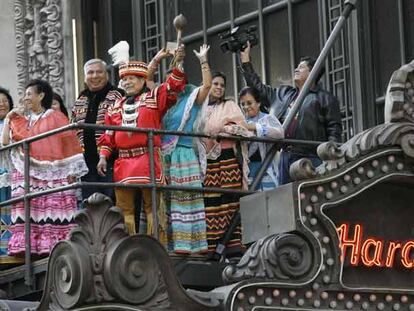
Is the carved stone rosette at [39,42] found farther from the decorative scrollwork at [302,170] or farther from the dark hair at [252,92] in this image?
the decorative scrollwork at [302,170]

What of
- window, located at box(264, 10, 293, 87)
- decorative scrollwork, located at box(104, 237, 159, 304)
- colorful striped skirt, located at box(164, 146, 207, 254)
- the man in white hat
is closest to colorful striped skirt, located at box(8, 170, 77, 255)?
the man in white hat

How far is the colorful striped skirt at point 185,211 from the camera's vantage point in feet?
58.5

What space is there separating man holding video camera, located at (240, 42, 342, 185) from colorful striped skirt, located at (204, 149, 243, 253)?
730 mm

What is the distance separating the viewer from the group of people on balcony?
58.4ft

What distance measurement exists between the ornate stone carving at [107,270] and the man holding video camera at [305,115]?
8.12ft

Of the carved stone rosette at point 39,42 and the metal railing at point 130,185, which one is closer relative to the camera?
the metal railing at point 130,185

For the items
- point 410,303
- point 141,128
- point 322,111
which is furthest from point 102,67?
point 410,303

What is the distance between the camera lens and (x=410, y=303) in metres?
17.8

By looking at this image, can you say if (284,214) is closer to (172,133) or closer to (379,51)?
(172,133)

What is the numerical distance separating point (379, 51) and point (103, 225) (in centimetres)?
630

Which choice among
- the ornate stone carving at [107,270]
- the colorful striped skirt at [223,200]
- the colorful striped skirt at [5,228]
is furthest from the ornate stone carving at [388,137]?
the colorful striped skirt at [5,228]

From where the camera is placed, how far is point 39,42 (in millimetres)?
27141

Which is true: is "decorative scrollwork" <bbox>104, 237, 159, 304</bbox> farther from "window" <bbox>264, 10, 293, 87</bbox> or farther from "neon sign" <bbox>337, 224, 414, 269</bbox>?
"window" <bbox>264, 10, 293, 87</bbox>

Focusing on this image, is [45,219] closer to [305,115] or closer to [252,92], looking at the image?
[252,92]
